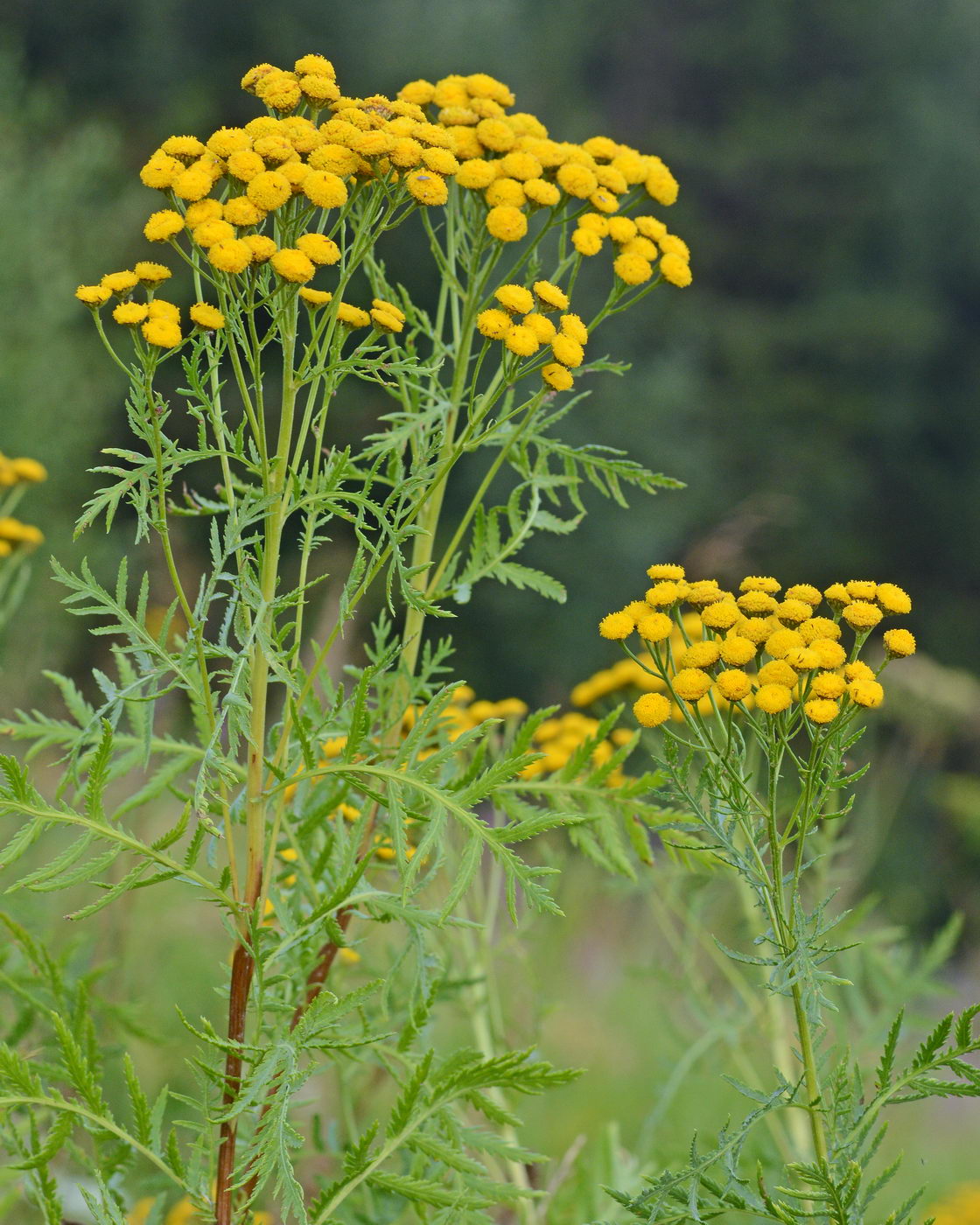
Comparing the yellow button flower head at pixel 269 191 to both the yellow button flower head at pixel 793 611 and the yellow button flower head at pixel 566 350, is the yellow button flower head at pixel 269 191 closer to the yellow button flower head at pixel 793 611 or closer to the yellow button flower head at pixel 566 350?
the yellow button flower head at pixel 566 350

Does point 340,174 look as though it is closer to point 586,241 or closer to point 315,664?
point 586,241

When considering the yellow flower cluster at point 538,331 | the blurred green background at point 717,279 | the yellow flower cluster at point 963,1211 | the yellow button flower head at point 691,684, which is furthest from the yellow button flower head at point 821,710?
the blurred green background at point 717,279

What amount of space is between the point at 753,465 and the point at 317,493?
21.7 metres

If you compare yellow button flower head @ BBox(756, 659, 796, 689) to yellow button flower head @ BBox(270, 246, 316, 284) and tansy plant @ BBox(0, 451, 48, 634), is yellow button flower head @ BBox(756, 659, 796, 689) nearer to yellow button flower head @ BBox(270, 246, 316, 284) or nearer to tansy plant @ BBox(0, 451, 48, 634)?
yellow button flower head @ BBox(270, 246, 316, 284)

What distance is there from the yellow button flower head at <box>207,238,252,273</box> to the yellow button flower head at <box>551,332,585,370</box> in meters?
0.38

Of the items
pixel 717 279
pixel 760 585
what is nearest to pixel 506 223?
pixel 760 585

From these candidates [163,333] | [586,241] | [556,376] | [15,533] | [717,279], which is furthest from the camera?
[717,279]

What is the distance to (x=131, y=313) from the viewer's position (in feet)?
3.90

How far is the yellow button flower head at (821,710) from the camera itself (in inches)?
46.3

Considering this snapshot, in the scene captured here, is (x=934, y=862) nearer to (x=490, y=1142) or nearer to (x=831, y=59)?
(x=490, y=1142)

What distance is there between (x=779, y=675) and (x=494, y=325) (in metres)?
0.52

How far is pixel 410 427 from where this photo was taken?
1.43 metres

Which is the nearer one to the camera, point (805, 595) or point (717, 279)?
point (805, 595)

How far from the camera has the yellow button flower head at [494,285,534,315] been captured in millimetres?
1360
